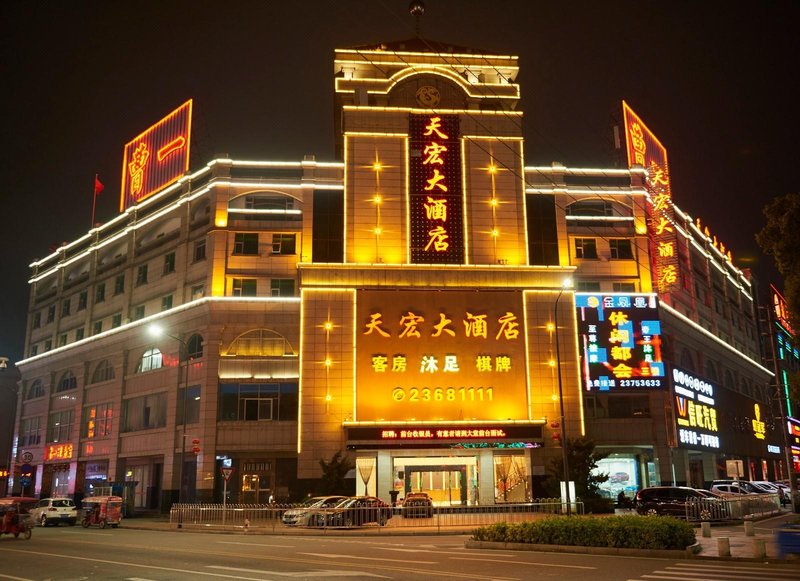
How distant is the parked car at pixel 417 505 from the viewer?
38.0 m

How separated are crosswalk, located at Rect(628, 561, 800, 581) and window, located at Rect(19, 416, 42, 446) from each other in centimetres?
6478

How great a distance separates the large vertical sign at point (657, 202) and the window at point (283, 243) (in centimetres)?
2709

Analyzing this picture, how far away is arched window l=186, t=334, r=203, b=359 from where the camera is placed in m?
53.7

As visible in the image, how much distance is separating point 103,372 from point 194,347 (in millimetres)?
13513

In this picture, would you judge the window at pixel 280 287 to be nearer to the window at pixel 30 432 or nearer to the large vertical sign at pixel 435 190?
the large vertical sign at pixel 435 190

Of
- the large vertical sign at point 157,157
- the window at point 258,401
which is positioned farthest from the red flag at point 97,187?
the window at point 258,401

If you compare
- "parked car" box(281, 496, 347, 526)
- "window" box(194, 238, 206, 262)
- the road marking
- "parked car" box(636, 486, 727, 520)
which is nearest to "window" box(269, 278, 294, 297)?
"window" box(194, 238, 206, 262)

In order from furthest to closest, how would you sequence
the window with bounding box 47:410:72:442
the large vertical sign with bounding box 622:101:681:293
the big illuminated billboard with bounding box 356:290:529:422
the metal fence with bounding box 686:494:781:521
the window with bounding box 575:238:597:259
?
1. the window with bounding box 47:410:72:442
2. the window with bounding box 575:238:597:259
3. the large vertical sign with bounding box 622:101:681:293
4. the big illuminated billboard with bounding box 356:290:529:422
5. the metal fence with bounding box 686:494:781:521

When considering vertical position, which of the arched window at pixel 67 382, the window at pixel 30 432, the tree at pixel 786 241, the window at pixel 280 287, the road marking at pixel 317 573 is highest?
the window at pixel 280 287

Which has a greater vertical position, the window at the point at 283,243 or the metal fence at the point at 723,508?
the window at the point at 283,243

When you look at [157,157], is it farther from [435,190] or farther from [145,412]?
[435,190]

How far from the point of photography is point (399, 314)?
51.5 m

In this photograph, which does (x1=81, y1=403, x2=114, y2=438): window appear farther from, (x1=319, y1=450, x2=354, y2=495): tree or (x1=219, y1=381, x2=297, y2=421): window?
(x1=319, y1=450, x2=354, y2=495): tree

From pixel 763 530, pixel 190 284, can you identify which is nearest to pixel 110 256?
pixel 190 284
